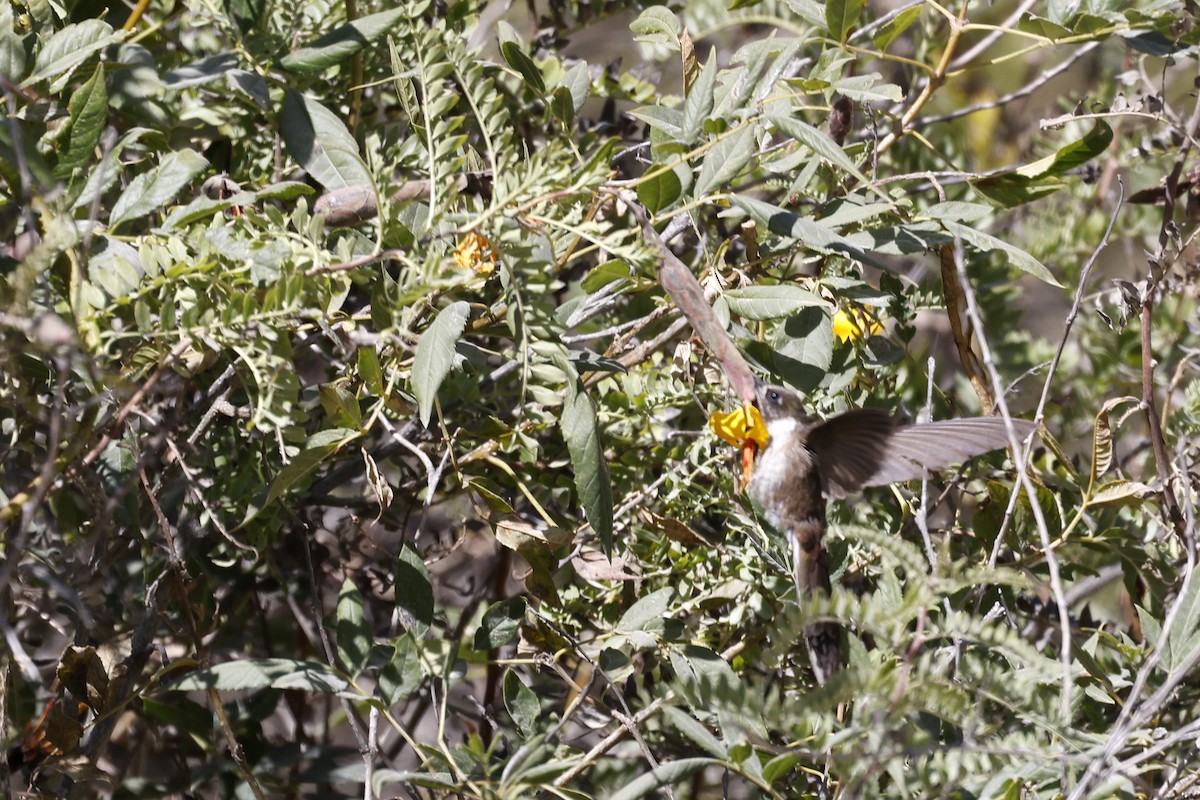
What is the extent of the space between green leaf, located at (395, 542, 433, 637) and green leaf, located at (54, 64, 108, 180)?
600mm

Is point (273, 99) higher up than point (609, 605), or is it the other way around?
point (273, 99)

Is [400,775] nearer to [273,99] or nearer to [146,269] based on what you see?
[146,269]

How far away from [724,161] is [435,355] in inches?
16.9

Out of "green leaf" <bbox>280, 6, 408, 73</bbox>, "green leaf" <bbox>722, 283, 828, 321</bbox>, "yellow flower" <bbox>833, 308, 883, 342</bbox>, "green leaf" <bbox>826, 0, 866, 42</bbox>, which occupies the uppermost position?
"green leaf" <bbox>280, 6, 408, 73</bbox>

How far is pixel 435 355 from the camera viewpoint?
118 centimetres

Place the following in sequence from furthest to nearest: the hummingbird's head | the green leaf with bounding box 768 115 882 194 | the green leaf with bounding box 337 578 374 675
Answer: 1. the hummingbird's head
2. the green leaf with bounding box 337 578 374 675
3. the green leaf with bounding box 768 115 882 194

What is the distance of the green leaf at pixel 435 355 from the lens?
3.79 feet

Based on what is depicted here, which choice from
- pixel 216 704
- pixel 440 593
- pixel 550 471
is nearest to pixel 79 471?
pixel 216 704

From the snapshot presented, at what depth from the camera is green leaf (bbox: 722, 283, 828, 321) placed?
1.37 m

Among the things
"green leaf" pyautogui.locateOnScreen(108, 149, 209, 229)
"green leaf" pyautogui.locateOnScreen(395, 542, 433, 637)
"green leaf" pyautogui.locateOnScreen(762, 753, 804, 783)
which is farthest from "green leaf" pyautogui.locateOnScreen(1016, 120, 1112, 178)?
"green leaf" pyautogui.locateOnScreen(108, 149, 209, 229)

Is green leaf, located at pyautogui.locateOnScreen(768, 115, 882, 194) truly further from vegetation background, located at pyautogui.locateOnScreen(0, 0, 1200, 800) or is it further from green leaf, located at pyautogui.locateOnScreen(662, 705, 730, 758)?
green leaf, located at pyautogui.locateOnScreen(662, 705, 730, 758)

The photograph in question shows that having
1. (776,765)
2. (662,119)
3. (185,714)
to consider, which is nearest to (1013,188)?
(662,119)

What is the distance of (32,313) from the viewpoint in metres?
1.15

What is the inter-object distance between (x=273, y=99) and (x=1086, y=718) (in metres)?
1.54
